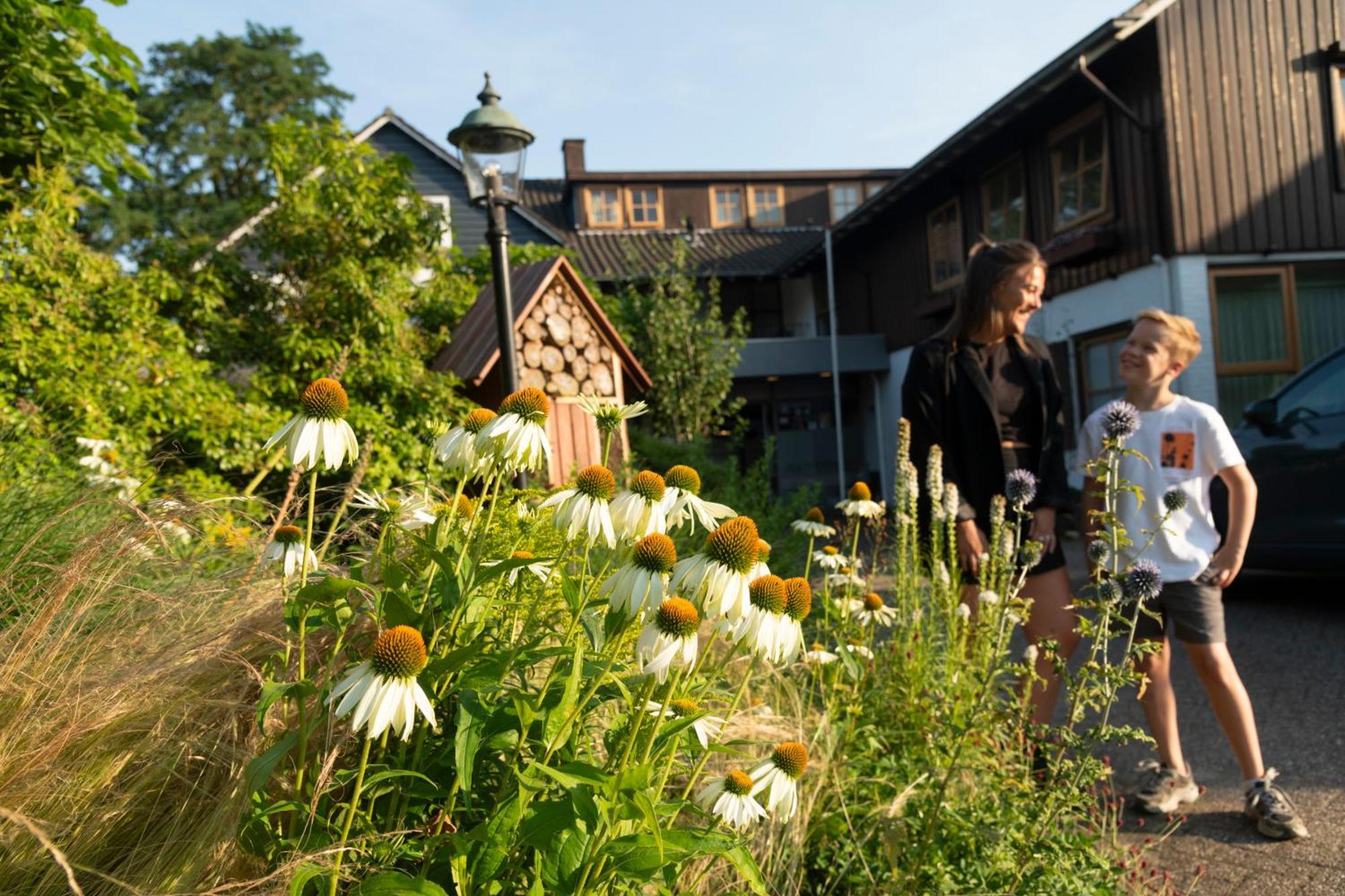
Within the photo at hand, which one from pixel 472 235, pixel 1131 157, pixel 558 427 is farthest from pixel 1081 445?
pixel 472 235

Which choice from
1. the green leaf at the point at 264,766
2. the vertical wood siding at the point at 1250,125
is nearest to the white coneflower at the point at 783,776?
the green leaf at the point at 264,766

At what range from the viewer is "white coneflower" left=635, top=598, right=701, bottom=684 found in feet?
4.32

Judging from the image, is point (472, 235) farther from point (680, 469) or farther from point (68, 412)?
point (680, 469)

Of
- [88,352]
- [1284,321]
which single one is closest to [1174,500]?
[88,352]

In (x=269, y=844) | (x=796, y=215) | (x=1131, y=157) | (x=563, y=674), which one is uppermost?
(x=796, y=215)

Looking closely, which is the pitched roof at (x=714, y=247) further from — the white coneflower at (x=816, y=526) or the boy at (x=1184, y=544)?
the white coneflower at (x=816, y=526)

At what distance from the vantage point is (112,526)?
6.30 ft

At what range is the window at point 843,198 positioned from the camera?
23.8 metres

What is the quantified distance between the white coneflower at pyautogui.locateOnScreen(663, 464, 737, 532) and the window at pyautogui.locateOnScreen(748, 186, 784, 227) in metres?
22.9

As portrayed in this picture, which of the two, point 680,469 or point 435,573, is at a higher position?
point 680,469

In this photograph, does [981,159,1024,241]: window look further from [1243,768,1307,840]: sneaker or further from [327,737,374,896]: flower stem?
[327,737,374,896]: flower stem

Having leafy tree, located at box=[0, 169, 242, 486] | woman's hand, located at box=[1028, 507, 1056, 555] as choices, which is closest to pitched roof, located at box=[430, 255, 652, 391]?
leafy tree, located at box=[0, 169, 242, 486]

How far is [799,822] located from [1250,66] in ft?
38.7

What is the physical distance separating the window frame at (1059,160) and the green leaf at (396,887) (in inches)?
469
